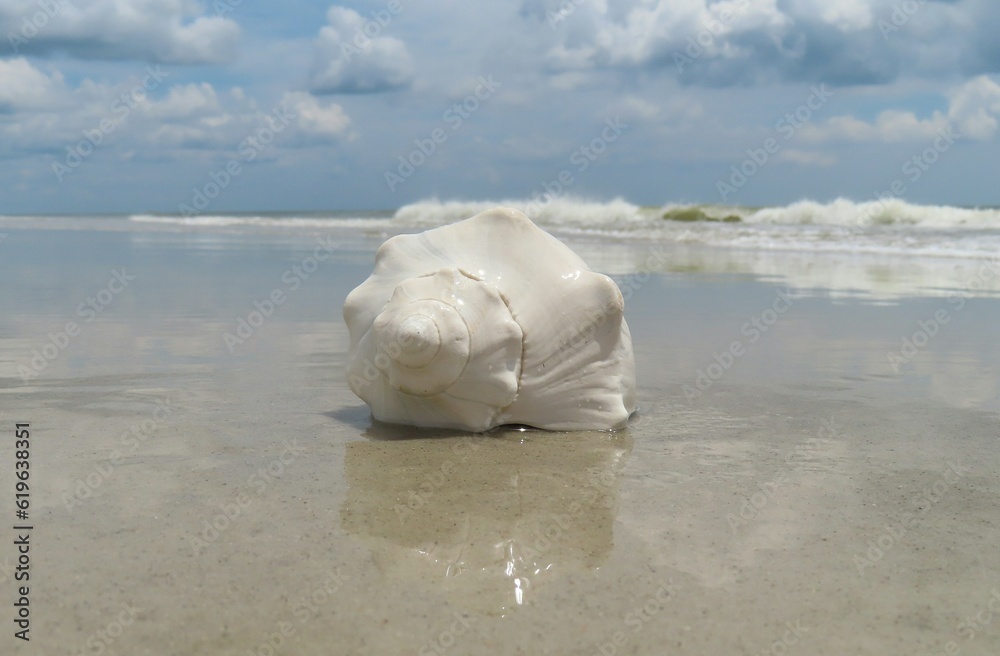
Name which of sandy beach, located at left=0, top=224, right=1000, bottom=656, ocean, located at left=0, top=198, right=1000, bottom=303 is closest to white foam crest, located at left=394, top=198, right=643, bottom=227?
ocean, located at left=0, top=198, right=1000, bottom=303

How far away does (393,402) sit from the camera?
13.2 ft

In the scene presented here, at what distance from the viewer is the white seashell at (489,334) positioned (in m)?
3.67

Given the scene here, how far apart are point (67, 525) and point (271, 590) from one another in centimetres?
84

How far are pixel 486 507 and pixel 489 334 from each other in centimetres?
88

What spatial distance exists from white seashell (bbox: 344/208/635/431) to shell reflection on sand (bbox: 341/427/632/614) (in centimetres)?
13

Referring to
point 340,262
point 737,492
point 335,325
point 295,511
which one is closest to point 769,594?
point 737,492

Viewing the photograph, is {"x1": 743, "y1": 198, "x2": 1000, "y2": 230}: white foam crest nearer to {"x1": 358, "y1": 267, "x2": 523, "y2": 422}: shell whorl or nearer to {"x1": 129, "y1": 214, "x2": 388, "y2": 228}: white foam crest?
{"x1": 129, "y1": 214, "x2": 388, "y2": 228}: white foam crest

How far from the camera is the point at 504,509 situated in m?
3.01

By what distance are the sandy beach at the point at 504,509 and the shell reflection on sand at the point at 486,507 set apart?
0.04 feet

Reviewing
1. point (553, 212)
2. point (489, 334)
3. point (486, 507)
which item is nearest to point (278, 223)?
point (553, 212)

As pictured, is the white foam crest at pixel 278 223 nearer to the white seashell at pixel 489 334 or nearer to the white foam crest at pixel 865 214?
the white foam crest at pixel 865 214

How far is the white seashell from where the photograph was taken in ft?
12.0

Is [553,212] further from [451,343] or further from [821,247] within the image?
[451,343]

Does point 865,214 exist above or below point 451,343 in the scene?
below
